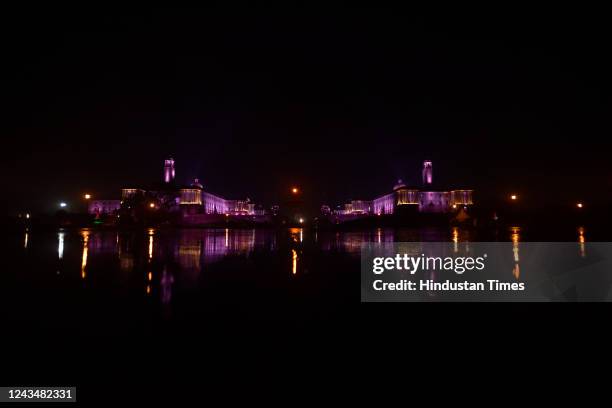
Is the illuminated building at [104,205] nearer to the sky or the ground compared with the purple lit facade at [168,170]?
nearer to the ground

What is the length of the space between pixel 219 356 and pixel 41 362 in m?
2.04

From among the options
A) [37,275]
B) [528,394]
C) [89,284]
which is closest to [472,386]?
[528,394]

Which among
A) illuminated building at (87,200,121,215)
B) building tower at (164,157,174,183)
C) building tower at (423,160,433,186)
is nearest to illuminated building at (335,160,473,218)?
building tower at (423,160,433,186)

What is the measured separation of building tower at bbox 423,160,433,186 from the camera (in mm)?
135875

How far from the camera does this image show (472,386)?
3932 mm

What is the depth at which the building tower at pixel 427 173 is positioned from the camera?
5349 inches

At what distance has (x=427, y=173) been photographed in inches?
5359
